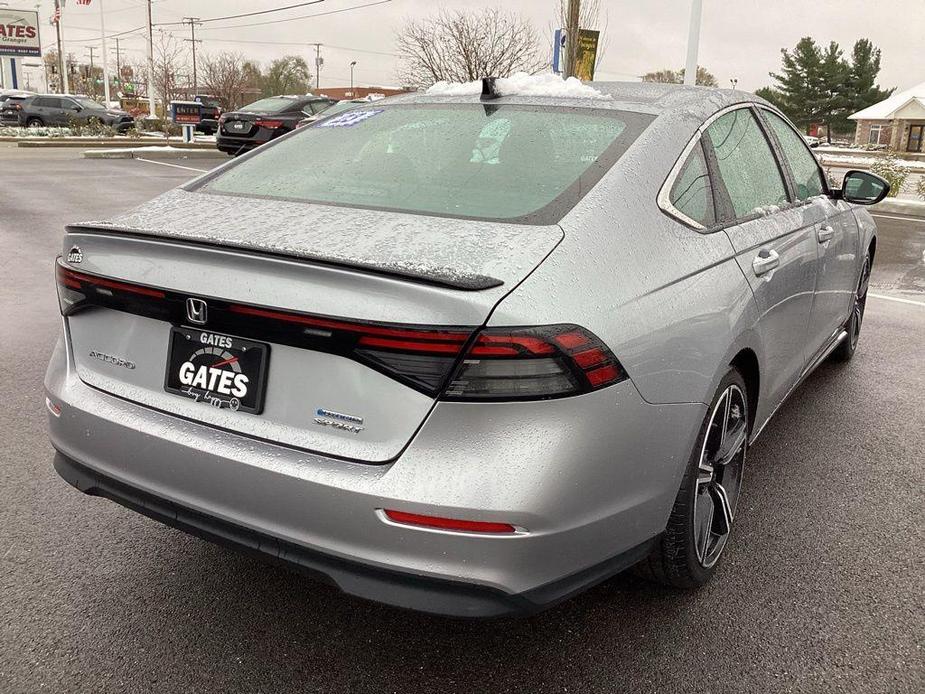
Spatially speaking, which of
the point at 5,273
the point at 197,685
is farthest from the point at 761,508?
the point at 5,273

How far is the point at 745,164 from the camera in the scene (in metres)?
3.13

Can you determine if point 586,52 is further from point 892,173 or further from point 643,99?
point 643,99

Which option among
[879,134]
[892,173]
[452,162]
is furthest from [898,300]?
[879,134]

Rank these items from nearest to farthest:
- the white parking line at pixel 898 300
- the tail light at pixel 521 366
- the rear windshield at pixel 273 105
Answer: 1. the tail light at pixel 521 366
2. the white parking line at pixel 898 300
3. the rear windshield at pixel 273 105

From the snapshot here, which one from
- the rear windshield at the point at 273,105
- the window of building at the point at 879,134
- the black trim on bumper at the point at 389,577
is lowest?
the black trim on bumper at the point at 389,577

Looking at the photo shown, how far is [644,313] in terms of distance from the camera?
2.11 metres

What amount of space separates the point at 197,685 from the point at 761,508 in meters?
2.22

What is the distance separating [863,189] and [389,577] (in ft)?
11.1

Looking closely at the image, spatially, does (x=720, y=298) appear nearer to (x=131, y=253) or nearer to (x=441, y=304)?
(x=441, y=304)

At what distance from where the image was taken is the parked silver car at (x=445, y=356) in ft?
6.07

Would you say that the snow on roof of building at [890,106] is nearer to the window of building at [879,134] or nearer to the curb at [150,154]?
the window of building at [879,134]

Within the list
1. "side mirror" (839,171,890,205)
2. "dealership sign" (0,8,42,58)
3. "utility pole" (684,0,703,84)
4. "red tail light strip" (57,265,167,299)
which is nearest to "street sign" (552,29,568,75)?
"utility pole" (684,0,703,84)

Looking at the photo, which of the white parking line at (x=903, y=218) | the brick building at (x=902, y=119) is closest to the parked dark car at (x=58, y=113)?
the white parking line at (x=903, y=218)

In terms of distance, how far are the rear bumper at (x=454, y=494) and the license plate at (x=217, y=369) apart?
0.08 m
